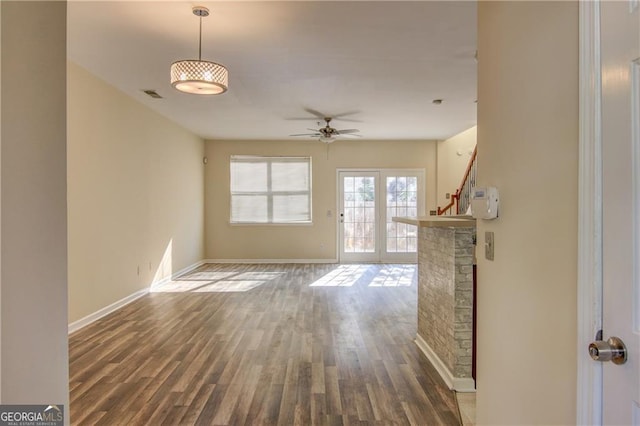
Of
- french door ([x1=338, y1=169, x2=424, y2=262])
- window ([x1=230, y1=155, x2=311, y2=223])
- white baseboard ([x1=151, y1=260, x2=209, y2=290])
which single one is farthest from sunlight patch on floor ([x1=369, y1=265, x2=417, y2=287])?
white baseboard ([x1=151, y1=260, x2=209, y2=290])

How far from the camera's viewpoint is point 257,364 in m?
2.73

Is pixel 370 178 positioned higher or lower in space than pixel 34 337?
higher

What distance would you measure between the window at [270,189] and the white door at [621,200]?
22.7 feet

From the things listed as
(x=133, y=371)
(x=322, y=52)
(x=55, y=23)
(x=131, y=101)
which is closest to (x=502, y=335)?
(x=55, y=23)

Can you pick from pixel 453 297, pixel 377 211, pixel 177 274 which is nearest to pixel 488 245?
pixel 453 297

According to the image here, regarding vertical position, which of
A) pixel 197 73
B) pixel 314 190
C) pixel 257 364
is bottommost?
pixel 257 364

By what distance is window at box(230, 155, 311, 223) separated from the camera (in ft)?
25.0

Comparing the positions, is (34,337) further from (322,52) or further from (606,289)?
(322,52)

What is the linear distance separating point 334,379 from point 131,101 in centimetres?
432

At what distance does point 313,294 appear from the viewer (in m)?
4.94

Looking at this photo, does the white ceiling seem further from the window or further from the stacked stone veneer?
the window

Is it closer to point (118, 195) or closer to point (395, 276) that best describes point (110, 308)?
point (118, 195)

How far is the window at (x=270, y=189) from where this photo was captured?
25.0 feet

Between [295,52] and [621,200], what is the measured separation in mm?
3052
